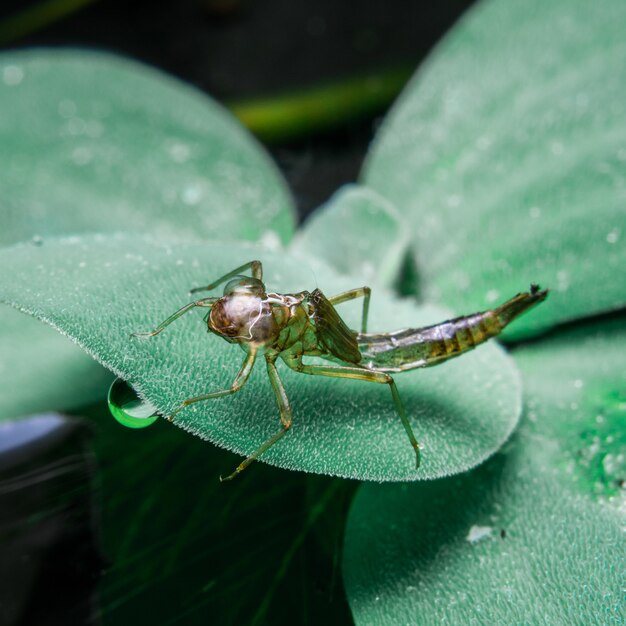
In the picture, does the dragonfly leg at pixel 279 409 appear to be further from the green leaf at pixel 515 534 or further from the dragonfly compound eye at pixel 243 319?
the green leaf at pixel 515 534

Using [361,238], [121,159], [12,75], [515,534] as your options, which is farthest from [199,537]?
[12,75]

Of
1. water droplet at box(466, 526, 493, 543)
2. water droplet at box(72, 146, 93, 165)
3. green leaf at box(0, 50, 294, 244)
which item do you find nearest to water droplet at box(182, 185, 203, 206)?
green leaf at box(0, 50, 294, 244)

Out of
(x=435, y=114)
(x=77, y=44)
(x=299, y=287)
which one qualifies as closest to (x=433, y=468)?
(x=299, y=287)

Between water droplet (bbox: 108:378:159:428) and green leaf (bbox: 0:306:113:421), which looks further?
green leaf (bbox: 0:306:113:421)

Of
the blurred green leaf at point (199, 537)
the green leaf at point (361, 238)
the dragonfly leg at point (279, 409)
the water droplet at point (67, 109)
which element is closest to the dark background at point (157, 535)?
the blurred green leaf at point (199, 537)

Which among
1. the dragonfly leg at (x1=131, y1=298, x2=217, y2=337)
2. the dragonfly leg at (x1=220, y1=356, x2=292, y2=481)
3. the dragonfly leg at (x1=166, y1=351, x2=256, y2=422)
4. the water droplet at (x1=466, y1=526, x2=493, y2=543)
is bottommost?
the water droplet at (x1=466, y1=526, x2=493, y2=543)

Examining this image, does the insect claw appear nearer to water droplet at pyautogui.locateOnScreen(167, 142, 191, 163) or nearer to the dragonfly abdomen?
the dragonfly abdomen

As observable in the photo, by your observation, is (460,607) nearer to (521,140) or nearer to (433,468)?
(433,468)
